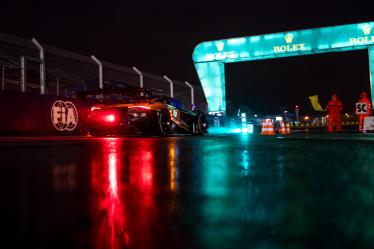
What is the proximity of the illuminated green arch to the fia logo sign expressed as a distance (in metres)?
17.8

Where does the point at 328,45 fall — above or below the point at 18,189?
above

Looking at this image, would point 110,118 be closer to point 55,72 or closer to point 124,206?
point 124,206

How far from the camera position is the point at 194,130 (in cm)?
1260

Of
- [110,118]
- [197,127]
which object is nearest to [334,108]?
[197,127]

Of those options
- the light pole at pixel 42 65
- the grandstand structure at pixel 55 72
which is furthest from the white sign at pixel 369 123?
the light pole at pixel 42 65

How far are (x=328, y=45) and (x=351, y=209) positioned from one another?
1035 inches

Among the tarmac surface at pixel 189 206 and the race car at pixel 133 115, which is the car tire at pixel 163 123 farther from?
the tarmac surface at pixel 189 206

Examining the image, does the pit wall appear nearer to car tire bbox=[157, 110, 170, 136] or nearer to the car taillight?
the car taillight

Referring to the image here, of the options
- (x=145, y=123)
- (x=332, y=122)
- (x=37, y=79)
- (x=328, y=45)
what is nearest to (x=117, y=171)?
(x=145, y=123)

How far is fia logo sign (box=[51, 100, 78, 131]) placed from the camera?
12.0 metres

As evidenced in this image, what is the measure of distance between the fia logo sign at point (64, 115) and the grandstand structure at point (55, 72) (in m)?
1.17

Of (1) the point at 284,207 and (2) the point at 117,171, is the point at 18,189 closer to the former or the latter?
(2) the point at 117,171

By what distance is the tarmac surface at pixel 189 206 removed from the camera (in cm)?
142

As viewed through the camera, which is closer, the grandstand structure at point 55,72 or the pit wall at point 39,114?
the pit wall at point 39,114
